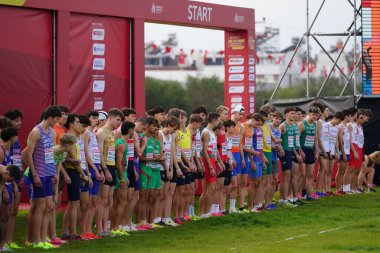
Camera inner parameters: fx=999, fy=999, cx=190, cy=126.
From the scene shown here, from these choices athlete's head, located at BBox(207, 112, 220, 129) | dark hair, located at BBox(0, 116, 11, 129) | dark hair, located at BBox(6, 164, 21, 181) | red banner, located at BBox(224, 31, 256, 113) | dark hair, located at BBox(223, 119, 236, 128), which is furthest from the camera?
red banner, located at BBox(224, 31, 256, 113)

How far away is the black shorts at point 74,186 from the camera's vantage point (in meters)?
15.2

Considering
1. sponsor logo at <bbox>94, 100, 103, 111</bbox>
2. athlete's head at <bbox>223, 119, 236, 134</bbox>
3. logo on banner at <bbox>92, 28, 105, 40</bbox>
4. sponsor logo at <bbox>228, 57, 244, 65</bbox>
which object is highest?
logo on banner at <bbox>92, 28, 105, 40</bbox>

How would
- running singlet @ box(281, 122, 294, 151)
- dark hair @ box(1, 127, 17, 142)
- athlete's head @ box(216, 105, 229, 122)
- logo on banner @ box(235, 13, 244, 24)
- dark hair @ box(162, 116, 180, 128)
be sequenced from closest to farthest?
dark hair @ box(1, 127, 17, 142) < dark hair @ box(162, 116, 180, 128) < athlete's head @ box(216, 105, 229, 122) < running singlet @ box(281, 122, 294, 151) < logo on banner @ box(235, 13, 244, 24)

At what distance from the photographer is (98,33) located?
22000 mm

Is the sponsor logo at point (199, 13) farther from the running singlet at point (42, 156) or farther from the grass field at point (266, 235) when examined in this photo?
the running singlet at point (42, 156)

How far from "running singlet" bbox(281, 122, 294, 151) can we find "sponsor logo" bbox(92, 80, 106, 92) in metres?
4.11

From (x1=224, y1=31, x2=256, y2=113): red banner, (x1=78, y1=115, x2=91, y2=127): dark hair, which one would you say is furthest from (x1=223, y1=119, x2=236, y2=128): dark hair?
(x1=224, y1=31, x2=256, y2=113): red banner

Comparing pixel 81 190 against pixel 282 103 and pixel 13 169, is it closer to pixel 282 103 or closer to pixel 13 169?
pixel 13 169

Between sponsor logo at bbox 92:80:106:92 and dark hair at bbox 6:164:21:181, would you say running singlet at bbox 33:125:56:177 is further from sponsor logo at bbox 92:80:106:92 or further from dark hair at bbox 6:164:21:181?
sponsor logo at bbox 92:80:106:92

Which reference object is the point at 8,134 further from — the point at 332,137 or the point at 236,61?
the point at 236,61

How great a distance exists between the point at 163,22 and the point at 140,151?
24.5 ft

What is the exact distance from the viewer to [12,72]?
2003cm

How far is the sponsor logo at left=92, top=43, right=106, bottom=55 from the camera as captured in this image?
865 inches

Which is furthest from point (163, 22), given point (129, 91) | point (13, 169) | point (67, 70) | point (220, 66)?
point (220, 66)
